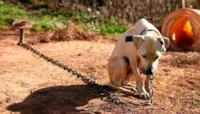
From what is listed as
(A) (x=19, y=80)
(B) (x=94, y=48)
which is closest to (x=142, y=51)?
(A) (x=19, y=80)

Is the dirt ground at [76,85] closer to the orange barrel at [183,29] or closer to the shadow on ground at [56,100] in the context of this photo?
the shadow on ground at [56,100]

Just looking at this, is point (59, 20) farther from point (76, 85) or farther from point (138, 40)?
point (138, 40)

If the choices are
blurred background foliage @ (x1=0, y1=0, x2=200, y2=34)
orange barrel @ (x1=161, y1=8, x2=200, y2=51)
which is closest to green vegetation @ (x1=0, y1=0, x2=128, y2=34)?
blurred background foliage @ (x1=0, y1=0, x2=200, y2=34)

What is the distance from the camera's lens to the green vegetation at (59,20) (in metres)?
11.5

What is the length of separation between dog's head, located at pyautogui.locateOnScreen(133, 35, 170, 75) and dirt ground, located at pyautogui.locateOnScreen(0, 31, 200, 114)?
53 centimetres

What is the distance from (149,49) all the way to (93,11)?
8.39 metres

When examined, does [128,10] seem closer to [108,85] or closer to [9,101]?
[108,85]

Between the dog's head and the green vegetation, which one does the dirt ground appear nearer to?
the dog's head

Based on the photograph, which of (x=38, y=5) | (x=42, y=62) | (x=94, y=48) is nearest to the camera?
(x=42, y=62)

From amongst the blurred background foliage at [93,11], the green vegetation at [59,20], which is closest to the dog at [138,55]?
the green vegetation at [59,20]

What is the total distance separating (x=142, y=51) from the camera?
4.85 m

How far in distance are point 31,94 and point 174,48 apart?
448 centimetres

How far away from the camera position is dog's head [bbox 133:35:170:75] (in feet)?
15.8

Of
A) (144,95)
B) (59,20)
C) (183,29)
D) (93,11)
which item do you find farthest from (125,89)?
(93,11)
